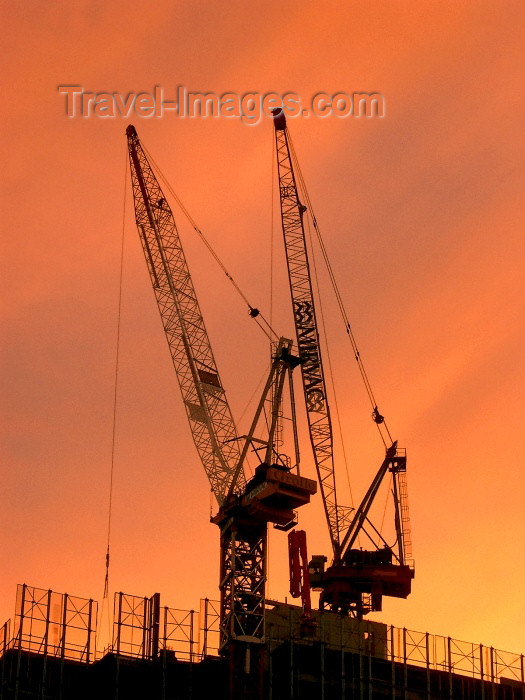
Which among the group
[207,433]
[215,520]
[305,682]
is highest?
[207,433]

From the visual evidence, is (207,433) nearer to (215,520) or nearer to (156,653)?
(215,520)

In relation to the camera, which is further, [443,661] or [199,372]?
[199,372]

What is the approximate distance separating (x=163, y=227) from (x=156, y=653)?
48311 millimetres

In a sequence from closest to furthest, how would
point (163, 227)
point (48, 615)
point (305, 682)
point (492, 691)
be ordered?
point (48, 615), point (305, 682), point (492, 691), point (163, 227)

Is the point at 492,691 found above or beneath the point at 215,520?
beneath

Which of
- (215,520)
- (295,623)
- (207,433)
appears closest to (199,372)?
(207,433)

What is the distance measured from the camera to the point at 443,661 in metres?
133

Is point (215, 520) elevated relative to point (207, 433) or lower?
lower

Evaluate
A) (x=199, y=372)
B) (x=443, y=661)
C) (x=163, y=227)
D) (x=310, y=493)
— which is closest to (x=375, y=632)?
(x=443, y=661)

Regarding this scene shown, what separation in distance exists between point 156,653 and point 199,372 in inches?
1267

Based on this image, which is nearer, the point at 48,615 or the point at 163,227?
the point at 48,615

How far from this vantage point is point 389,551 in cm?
15600

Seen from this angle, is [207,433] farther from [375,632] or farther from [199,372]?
[375,632]

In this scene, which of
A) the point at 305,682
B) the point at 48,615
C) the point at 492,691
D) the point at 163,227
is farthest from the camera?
the point at 163,227
